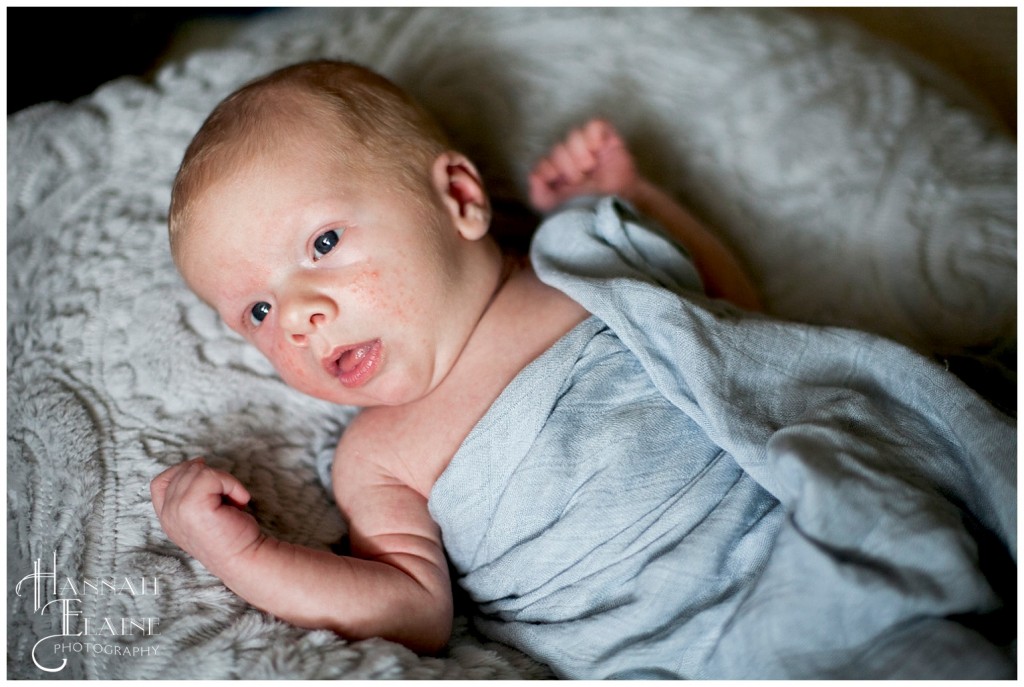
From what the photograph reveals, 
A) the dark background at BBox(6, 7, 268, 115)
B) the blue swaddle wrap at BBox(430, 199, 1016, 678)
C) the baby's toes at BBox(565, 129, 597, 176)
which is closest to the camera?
the blue swaddle wrap at BBox(430, 199, 1016, 678)

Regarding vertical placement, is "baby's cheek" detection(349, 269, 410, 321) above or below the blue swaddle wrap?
above

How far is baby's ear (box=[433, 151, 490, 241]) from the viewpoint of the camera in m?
1.11

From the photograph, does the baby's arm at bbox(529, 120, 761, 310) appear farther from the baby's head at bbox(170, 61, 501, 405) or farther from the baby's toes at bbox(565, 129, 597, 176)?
the baby's head at bbox(170, 61, 501, 405)

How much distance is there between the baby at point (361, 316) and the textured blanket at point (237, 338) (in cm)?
6

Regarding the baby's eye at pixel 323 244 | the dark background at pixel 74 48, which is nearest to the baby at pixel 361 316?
the baby's eye at pixel 323 244

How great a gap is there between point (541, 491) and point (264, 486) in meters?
0.35

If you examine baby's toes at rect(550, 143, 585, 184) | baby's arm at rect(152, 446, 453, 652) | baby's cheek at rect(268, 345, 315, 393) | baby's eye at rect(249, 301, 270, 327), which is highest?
baby's toes at rect(550, 143, 585, 184)

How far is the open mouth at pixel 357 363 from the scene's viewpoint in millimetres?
1031

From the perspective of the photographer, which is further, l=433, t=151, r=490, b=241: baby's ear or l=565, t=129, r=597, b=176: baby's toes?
l=565, t=129, r=597, b=176: baby's toes

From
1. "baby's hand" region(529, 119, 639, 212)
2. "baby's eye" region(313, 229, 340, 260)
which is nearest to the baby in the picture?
"baby's eye" region(313, 229, 340, 260)

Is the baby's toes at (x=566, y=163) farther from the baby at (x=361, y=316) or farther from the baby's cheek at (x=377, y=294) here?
the baby's cheek at (x=377, y=294)

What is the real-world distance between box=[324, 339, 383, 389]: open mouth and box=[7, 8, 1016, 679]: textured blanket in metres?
0.17

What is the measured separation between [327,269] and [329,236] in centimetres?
4

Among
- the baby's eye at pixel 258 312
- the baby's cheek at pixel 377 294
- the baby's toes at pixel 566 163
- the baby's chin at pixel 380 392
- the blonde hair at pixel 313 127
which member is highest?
the blonde hair at pixel 313 127
